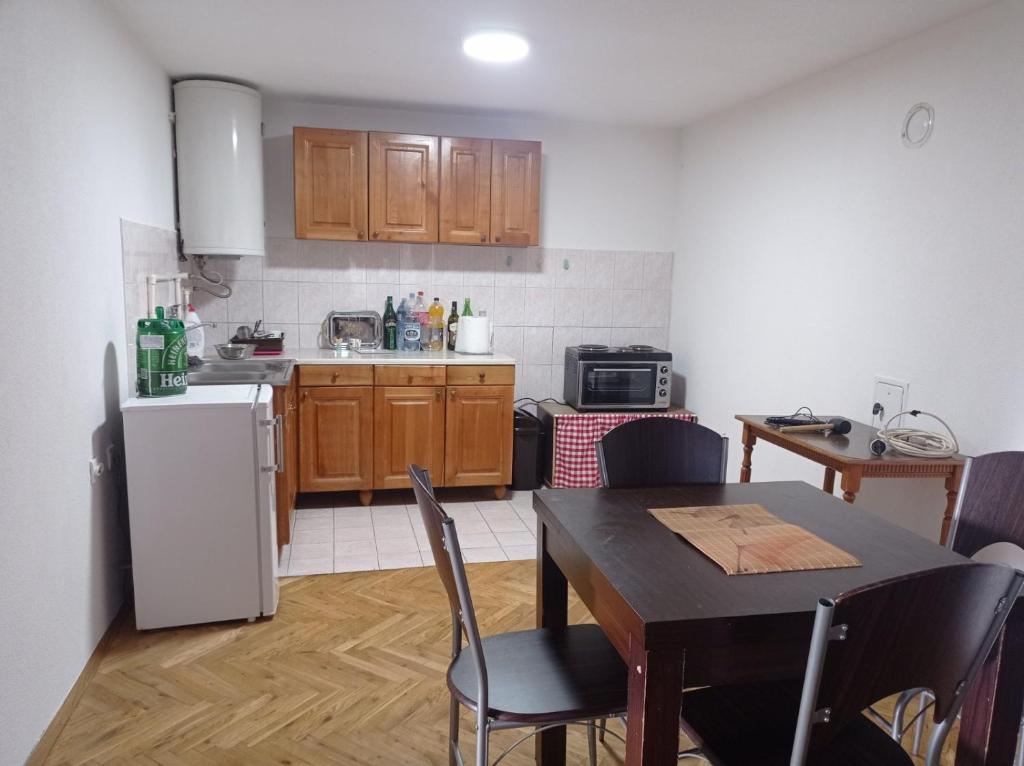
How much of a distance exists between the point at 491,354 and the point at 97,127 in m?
2.30

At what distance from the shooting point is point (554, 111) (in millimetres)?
4129

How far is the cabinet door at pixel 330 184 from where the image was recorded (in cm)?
382

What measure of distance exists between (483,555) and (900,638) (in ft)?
Result: 7.92

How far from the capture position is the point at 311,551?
3305mm

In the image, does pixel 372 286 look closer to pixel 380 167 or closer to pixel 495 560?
pixel 380 167

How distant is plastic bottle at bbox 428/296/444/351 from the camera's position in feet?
14.1

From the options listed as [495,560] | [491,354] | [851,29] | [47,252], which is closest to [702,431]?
[495,560]

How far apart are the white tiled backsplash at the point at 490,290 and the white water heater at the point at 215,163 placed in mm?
441

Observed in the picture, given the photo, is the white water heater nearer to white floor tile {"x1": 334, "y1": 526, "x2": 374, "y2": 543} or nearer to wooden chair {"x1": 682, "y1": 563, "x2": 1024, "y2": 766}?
white floor tile {"x1": 334, "y1": 526, "x2": 374, "y2": 543}

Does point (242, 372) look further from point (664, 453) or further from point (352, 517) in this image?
point (664, 453)

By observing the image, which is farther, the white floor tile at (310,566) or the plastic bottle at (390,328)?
the plastic bottle at (390,328)

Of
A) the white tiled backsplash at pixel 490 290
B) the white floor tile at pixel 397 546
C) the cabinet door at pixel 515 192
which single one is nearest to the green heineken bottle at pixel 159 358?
the white floor tile at pixel 397 546

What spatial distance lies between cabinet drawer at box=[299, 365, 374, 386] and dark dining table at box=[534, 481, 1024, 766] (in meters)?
2.15

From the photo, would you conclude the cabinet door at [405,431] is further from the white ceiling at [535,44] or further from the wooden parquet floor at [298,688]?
the white ceiling at [535,44]
